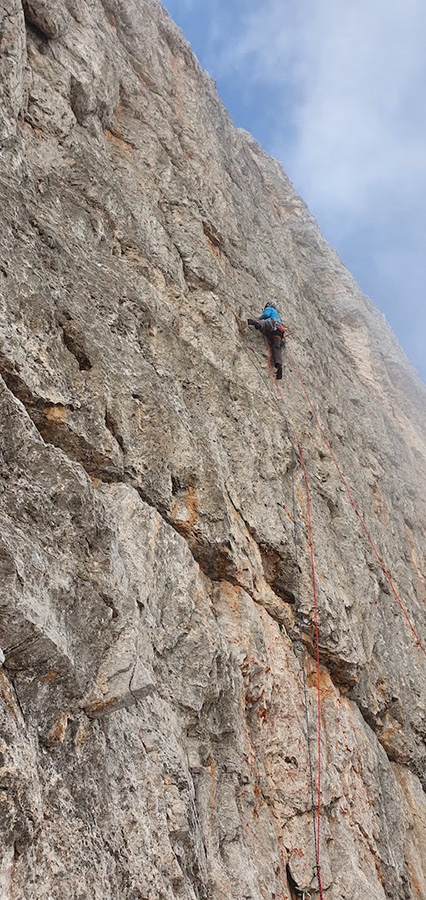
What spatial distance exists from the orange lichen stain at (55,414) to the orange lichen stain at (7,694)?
2761 millimetres

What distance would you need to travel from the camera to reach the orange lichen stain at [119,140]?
37.3 ft

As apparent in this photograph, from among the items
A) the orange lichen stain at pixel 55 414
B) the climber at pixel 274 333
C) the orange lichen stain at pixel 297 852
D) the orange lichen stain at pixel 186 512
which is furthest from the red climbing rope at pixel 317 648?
the orange lichen stain at pixel 55 414

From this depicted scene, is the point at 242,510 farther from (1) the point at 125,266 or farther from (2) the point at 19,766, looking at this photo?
(2) the point at 19,766

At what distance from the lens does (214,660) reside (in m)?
6.02

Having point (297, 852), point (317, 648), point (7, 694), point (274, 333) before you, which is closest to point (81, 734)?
point (7, 694)

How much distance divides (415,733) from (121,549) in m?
A: 7.43

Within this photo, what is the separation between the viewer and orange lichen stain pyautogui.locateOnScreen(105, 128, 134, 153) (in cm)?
1137

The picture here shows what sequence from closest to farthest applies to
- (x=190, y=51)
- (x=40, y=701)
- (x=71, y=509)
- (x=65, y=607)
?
(x=40, y=701)
(x=65, y=607)
(x=71, y=509)
(x=190, y=51)

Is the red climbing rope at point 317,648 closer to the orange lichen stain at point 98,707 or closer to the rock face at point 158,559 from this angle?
the rock face at point 158,559

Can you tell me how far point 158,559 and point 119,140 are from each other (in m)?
9.32

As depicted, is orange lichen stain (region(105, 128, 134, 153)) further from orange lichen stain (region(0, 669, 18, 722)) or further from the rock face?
A: orange lichen stain (region(0, 669, 18, 722))

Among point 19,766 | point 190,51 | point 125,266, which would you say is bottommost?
point 19,766

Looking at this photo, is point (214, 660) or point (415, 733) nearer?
point (214, 660)

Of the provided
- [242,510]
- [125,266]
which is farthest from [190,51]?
[242,510]
